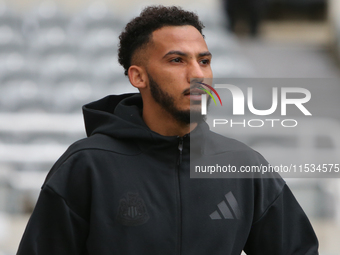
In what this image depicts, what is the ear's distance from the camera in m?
1.22

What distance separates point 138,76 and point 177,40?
0.45 feet

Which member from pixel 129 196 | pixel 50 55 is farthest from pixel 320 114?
pixel 129 196

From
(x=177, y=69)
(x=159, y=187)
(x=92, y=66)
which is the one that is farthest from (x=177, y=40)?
(x=92, y=66)

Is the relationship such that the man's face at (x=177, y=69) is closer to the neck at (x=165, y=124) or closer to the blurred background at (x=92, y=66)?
the neck at (x=165, y=124)

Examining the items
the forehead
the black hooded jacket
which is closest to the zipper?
the black hooded jacket

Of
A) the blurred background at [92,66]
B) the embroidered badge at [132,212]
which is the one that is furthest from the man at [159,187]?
the blurred background at [92,66]

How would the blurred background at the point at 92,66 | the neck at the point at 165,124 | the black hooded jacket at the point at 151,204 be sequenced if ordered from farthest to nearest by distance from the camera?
the blurred background at the point at 92,66 → the neck at the point at 165,124 → the black hooded jacket at the point at 151,204

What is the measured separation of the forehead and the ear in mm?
63

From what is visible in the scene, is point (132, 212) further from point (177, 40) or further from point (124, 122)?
point (177, 40)

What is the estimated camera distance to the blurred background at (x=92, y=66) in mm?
2879

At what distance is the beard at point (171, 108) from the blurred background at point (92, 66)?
1.72 meters

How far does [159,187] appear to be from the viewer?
3.69 ft

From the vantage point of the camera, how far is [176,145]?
1.18 meters

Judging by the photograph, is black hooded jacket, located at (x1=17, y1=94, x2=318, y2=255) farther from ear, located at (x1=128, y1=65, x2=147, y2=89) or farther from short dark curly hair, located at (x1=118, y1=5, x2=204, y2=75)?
short dark curly hair, located at (x1=118, y1=5, x2=204, y2=75)
